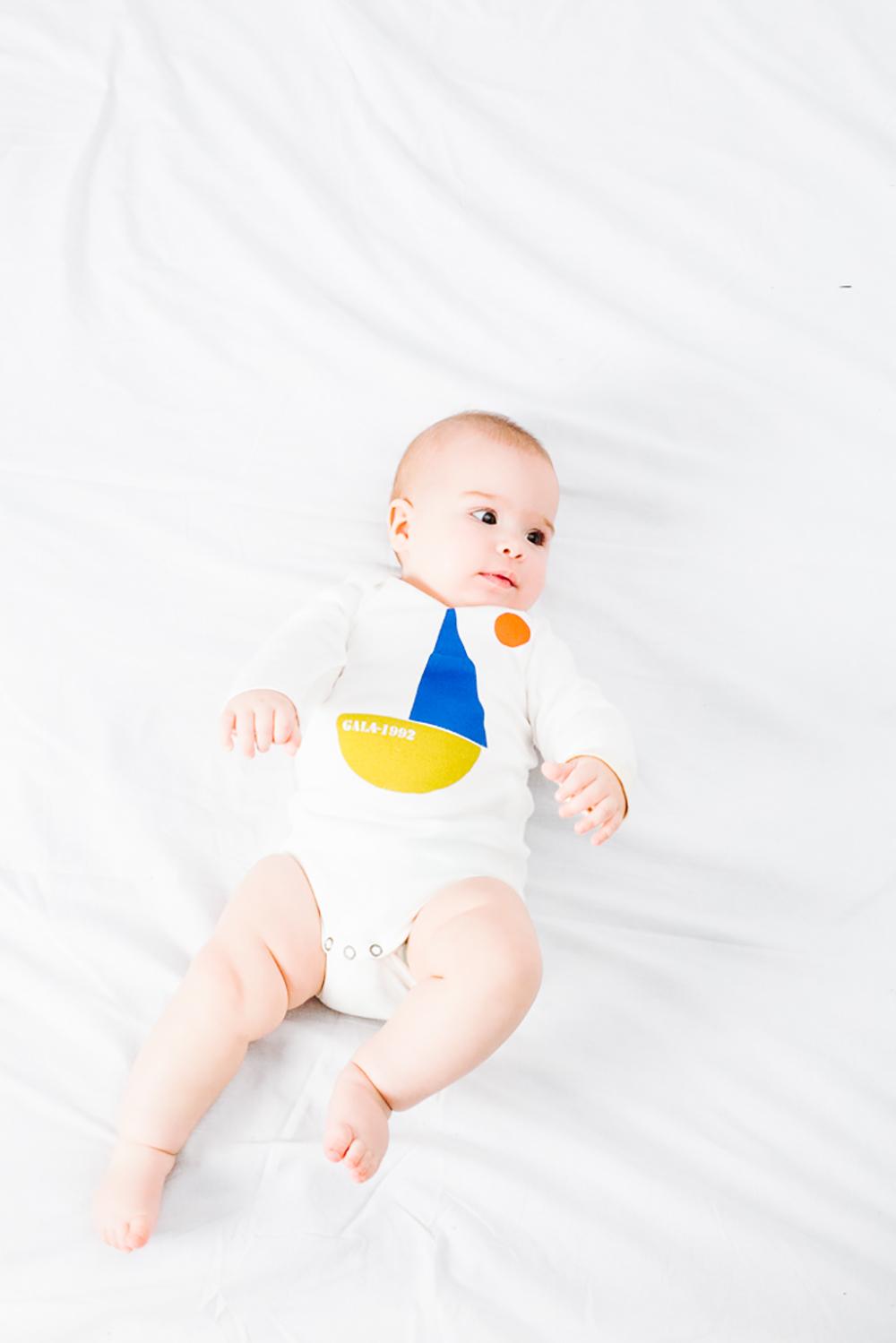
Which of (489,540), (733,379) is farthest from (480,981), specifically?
(733,379)

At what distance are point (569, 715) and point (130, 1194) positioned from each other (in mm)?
597

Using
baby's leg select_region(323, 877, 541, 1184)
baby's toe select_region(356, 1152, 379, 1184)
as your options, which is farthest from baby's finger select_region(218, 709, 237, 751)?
baby's toe select_region(356, 1152, 379, 1184)

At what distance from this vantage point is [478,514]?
4.51ft

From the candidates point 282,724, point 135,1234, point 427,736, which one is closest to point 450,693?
point 427,736

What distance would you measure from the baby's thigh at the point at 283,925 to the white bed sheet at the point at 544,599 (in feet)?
0.22

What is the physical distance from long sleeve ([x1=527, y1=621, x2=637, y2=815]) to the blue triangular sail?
2.9 inches

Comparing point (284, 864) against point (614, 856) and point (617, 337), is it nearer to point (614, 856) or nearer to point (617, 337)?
point (614, 856)

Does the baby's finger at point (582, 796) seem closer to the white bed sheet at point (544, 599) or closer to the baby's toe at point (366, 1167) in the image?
the white bed sheet at point (544, 599)

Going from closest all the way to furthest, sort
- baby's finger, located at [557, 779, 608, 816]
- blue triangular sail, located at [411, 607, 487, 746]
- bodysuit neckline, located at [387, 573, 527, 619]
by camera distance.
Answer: baby's finger, located at [557, 779, 608, 816], blue triangular sail, located at [411, 607, 487, 746], bodysuit neckline, located at [387, 573, 527, 619]

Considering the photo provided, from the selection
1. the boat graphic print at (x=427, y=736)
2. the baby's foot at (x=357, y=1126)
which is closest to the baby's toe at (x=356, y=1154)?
the baby's foot at (x=357, y=1126)

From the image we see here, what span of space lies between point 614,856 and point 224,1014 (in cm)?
45

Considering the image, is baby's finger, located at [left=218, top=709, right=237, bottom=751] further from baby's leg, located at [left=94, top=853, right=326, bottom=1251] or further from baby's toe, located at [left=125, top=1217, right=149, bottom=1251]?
baby's toe, located at [left=125, top=1217, right=149, bottom=1251]

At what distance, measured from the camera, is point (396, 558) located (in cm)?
146

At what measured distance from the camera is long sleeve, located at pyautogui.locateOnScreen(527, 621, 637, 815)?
1.19 metres
